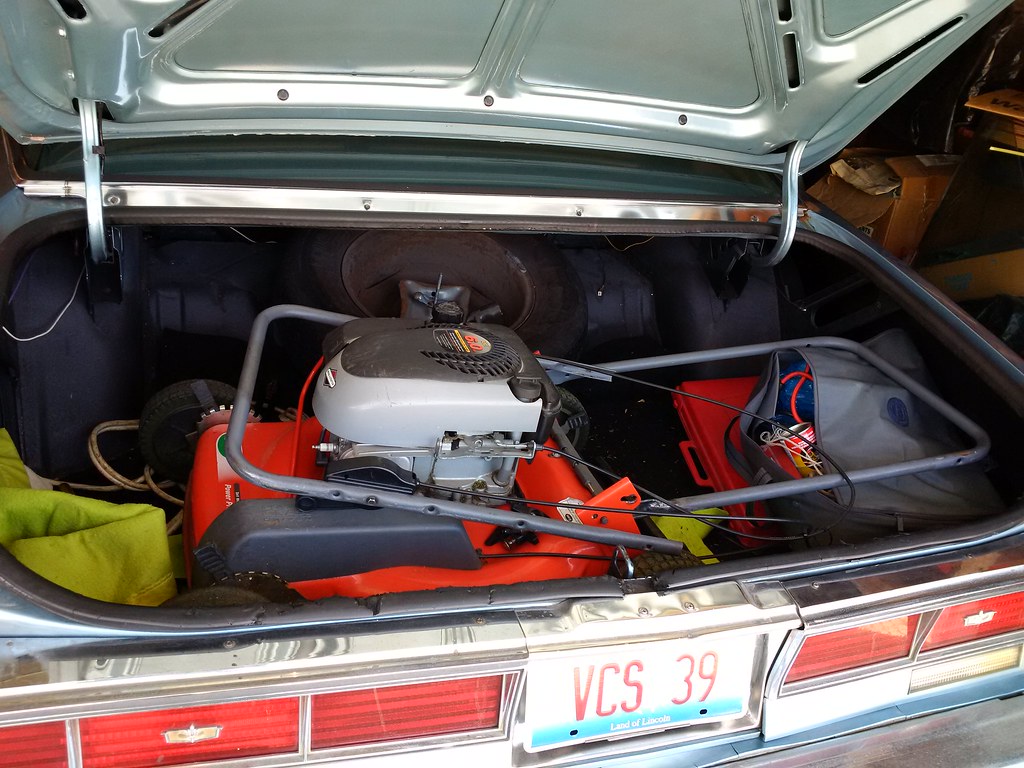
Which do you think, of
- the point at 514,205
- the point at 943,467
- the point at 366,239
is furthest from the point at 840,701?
the point at 366,239

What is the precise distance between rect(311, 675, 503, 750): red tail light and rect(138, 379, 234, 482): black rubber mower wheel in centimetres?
101

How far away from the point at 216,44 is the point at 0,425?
91cm

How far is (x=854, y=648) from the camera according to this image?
121 cm

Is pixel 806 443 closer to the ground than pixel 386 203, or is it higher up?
closer to the ground

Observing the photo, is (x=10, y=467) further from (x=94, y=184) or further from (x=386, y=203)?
(x=386, y=203)

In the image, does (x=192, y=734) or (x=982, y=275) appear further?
(x=982, y=275)

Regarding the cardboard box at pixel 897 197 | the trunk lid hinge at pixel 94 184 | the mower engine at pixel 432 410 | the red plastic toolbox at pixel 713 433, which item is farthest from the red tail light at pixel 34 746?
→ the cardboard box at pixel 897 197

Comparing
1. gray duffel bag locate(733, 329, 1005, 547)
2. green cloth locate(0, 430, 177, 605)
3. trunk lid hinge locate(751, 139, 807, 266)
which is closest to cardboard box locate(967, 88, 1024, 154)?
gray duffel bag locate(733, 329, 1005, 547)

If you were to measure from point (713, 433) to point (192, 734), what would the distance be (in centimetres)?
157

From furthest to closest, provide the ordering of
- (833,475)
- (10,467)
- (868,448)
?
(868,448), (833,475), (10,467)

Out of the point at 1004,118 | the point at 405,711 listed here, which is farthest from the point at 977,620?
the point at 1004,118

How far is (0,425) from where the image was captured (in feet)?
5.41

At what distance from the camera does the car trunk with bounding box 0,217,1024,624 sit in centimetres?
155

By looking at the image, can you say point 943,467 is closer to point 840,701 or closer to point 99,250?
point 840,701
